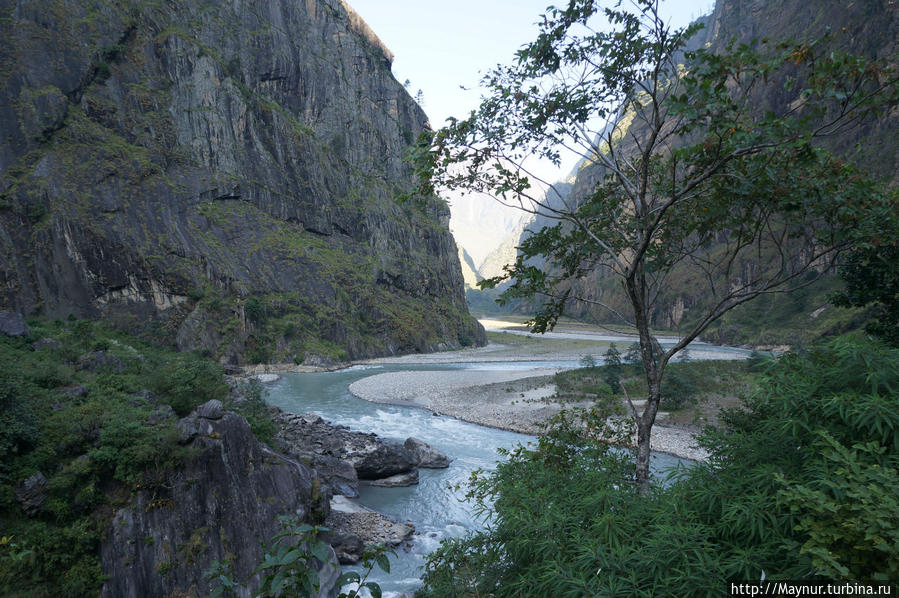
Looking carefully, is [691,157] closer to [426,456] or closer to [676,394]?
[426,456]

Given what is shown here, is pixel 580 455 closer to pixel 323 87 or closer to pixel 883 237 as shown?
pixel 883 237

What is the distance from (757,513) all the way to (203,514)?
41.0 feet

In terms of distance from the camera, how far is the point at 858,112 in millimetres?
5445

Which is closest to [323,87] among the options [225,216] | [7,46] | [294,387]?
[225,216]

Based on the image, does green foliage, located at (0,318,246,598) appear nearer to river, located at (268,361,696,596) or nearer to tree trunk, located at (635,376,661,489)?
river, located at (268,361,696,596)

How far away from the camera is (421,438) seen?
2767 centimetres

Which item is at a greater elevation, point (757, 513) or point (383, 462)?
point (757, 513)

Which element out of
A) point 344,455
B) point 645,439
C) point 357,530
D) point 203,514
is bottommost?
point 357,530

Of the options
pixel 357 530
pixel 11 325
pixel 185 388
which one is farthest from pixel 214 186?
pixel 357 530

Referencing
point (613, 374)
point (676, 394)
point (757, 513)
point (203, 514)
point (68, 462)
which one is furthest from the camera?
point (613, 374)

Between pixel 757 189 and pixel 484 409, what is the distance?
100 feet

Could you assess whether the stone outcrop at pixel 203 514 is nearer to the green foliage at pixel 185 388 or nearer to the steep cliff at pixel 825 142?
the green foliage at pixel 185 388

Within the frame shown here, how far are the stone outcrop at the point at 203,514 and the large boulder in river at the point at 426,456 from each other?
9.25 metres

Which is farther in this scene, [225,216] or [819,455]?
[225,216]
